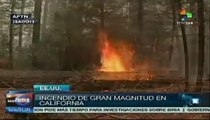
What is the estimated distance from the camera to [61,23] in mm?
16250

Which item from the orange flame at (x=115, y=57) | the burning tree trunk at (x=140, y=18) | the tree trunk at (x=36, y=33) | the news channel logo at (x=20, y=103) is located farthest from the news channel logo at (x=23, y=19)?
the burning tree trunk at (x=140, y=18)

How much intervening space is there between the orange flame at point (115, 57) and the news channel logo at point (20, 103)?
11.4 feet

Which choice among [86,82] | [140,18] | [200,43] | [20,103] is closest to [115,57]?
[86,82]

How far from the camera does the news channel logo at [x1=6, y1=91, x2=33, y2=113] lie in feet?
43.5

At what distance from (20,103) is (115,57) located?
425 cm

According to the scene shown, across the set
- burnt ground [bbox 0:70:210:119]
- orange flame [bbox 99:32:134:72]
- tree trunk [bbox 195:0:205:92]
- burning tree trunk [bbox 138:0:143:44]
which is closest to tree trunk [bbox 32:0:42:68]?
burnt ground [bbox 0:70:210:119]

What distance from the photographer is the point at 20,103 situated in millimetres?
13281

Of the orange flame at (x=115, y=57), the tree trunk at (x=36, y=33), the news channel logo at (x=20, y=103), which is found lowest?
the news channel logo at (x=20, y=103)

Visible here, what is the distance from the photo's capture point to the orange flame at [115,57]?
15609 millimetres

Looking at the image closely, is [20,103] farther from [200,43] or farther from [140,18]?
[200,43]

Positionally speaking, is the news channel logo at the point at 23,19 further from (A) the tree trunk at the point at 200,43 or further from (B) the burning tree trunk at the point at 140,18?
(A) the tree trunk at the point at 200,43

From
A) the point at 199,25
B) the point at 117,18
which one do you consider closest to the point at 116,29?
the point at 117,18

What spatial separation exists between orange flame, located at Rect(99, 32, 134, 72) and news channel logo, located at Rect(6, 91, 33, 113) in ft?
11.4

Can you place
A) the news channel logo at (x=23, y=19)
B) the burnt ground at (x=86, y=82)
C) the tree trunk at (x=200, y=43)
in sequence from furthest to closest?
the news channel logo at (x=23, y=19) → the burnt ground at (x=86, y=82) → the tree trunk at (x=200, y=43)
